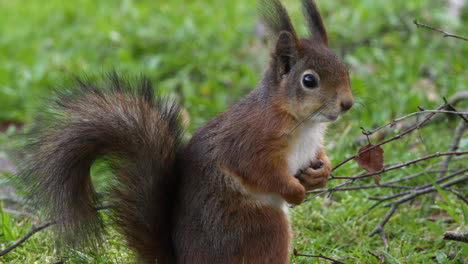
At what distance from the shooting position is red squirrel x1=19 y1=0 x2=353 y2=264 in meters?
1.88

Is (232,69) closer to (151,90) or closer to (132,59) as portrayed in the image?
(132,59)

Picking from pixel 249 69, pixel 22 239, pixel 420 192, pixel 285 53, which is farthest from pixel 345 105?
pixel 249 69

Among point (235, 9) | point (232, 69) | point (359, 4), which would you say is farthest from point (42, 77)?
point (359, 4)

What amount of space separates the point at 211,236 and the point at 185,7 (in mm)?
3392

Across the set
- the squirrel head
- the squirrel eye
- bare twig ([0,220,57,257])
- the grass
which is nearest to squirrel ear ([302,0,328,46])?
the squirrel head

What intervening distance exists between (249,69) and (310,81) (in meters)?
2.14

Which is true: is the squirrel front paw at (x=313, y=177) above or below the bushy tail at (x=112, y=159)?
below

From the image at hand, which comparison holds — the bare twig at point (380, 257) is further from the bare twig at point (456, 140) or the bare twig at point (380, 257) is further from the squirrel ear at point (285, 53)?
the squirrel ear at point (285, 53)

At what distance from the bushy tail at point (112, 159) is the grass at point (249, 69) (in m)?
0.23

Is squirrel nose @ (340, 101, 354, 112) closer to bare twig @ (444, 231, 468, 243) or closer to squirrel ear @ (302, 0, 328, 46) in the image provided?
squirrel ear @ (302, 0, 328, 46)

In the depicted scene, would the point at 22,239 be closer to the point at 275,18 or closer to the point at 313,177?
the point at 313,177

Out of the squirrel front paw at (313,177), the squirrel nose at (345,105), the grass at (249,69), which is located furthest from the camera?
the grass at (249,69)

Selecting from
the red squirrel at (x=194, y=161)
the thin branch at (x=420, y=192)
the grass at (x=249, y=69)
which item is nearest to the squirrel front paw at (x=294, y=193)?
the red squirrel at (x=194, y=161)

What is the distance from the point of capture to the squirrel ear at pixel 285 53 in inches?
75.3
